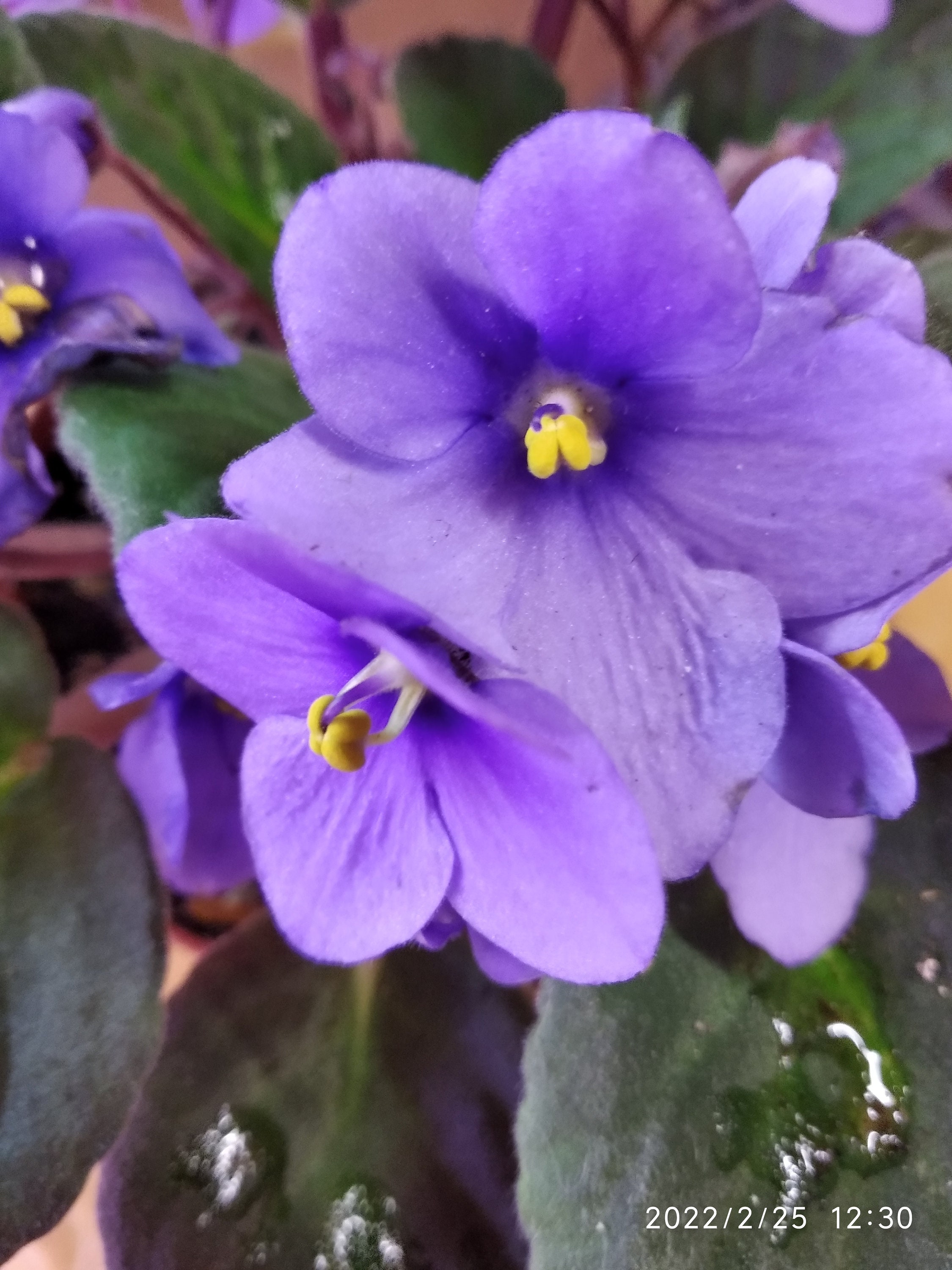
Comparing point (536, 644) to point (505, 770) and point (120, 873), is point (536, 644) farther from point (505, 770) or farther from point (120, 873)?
point (120, 873)

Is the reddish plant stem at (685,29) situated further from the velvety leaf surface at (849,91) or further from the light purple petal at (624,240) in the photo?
the light purple petal at (624,240)

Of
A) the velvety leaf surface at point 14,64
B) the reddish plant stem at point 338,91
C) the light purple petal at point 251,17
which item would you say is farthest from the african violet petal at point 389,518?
the light purple petal at point 251,17

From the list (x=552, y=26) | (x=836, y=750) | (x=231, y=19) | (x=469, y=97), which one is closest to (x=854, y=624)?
(x=836, y=750)

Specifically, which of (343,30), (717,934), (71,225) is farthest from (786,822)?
(343,30)

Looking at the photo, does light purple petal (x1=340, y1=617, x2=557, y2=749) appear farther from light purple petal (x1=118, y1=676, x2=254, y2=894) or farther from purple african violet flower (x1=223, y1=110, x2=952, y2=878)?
light purple petal (x1=118, y1=676, x2=254, y2=894)

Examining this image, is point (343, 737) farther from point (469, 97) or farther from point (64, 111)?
point (469, 97)

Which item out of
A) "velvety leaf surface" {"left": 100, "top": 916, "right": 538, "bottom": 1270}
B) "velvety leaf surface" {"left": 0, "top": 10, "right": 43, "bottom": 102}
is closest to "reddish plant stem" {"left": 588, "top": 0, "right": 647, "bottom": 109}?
"velvety leaf surface" {"left": 0, "top": 10, "right": 43, "bottom": 102}
